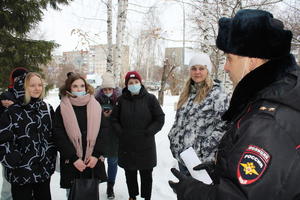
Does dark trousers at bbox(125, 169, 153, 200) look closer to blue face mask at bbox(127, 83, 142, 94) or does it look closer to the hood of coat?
blue face mask at bbox(127, 83, 142, 94)

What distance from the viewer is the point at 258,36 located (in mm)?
1085

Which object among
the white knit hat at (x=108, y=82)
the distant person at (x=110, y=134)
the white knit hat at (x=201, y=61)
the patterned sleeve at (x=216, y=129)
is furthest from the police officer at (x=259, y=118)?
the white knit hat at (x=108, y=82)

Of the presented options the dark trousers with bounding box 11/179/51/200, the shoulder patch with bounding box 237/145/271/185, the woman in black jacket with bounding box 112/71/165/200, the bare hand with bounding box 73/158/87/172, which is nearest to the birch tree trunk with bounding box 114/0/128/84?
the woman in black jacket with bounding box 112/71/165/200

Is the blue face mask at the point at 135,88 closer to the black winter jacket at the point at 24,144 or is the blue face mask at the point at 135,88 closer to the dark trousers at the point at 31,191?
the black winter jacket at the point at 24,144

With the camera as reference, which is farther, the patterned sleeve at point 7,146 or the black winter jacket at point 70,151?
the black winter jacket at point 70,151

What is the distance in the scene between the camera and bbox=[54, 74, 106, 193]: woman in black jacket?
279 centimetres

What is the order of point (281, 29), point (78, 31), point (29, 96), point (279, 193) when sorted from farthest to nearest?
point (78, 31)
point (29, 96)
point (281, 29)
point (279, 193)

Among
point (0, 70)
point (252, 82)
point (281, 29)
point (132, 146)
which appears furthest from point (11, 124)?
point (0, 70)

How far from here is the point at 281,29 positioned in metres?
1.07

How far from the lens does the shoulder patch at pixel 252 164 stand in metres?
0.87

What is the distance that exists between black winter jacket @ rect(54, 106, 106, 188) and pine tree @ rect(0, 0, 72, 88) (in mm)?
3430

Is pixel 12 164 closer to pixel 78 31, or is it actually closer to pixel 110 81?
pixel 110 81

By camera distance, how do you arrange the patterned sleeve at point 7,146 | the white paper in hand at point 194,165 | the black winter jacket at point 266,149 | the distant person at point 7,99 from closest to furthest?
the black winter jacket at point 266,149
the white paper in hand at point 194,165
the patterned sleeve at point 7,146
the distant person at point 7,99

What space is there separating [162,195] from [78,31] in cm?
834
